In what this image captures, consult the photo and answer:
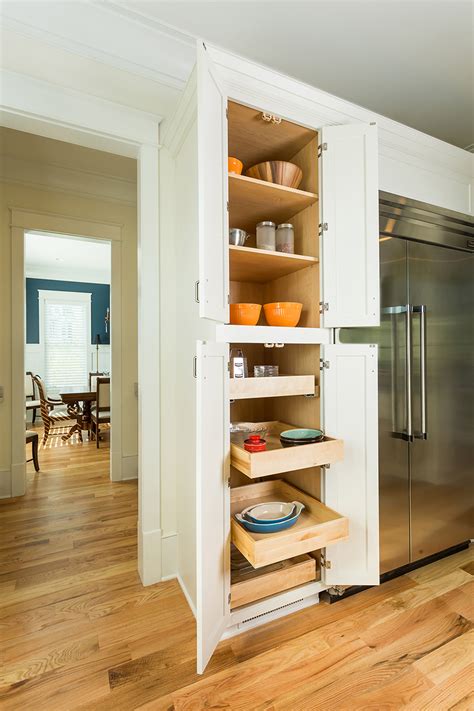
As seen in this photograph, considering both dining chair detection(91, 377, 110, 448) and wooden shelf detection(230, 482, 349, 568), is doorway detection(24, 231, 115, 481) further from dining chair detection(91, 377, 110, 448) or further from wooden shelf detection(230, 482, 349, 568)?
wooden shelf detection(230, 482, 349, 568)

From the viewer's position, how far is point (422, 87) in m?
2.19

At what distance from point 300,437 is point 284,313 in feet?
1.94

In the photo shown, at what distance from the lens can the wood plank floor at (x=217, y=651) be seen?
128cm

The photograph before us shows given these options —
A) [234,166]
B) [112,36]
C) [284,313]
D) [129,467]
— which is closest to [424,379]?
[284,313]

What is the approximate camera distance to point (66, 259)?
6.05 m

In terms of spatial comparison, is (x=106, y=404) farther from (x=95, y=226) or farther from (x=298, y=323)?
(x=298, y=323)

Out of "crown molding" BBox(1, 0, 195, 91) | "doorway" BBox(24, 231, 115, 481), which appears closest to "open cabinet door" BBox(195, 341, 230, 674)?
"crown molding" BBox(1, 0, 195, 91)

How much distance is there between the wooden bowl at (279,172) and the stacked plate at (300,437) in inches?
48.1

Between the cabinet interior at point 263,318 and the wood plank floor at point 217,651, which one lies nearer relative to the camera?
the wood plank floor at point 217,651

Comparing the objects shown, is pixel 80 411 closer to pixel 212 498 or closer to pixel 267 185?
pixel 212 498

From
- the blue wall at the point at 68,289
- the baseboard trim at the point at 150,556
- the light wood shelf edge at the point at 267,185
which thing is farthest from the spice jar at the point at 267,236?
the blue wall at the point at 68,289

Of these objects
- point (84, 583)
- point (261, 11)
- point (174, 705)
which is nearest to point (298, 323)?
point (261, 11)

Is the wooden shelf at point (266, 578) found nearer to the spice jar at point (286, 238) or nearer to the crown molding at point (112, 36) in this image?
the spice jar at point (286, 238)

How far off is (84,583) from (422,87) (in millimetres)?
3562
